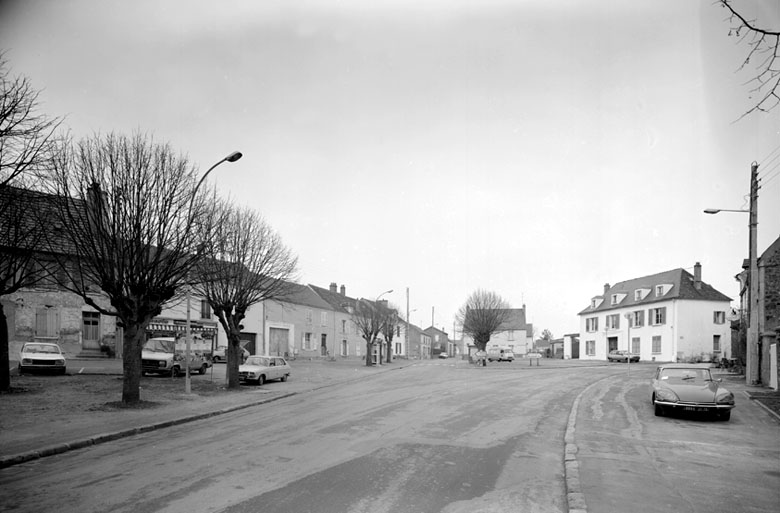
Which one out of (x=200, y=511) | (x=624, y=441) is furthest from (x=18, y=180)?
(x=624, y=441)

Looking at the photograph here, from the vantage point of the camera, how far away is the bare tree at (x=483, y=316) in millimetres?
54625

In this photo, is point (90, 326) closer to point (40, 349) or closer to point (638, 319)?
point (40, 349)

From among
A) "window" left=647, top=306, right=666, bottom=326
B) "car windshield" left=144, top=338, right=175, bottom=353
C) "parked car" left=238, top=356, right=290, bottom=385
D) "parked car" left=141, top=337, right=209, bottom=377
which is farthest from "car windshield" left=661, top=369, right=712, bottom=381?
"window" left=647, top=306, right=666, bottom=326

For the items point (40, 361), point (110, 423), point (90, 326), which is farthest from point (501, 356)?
point (110, 423)

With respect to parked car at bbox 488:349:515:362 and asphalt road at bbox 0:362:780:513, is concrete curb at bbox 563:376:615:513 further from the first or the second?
parked car at bbox 488:349:515:362

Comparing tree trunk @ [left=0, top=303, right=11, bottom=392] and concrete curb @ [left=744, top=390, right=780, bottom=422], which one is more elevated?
tree trunk @ [left=0, top=303, right=11, bottom=392]

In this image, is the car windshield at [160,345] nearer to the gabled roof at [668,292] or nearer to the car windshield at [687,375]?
the car windshield at [687,375]

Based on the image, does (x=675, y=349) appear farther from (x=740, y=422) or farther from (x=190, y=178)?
(x=190, y=178)

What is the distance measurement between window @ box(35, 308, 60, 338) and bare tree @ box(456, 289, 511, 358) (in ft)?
121

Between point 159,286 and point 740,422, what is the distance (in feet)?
53.9

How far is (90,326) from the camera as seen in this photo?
3247 centimetres

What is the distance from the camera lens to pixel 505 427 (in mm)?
12547

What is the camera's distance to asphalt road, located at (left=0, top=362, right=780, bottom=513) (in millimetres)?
6551

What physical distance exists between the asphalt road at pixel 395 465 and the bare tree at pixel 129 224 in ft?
15.8
